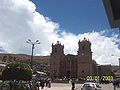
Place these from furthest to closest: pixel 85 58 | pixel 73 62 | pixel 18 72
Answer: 1. pixel 73 62
2. pixel 85 58
3. pixel 18 72

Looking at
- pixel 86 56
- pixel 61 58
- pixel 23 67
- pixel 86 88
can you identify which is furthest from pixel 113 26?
pixel 61 58

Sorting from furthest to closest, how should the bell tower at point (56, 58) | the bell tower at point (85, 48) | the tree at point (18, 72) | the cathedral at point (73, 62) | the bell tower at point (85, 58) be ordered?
1. the bell tower at point (56, 58)
2. the cathedral at point (73, 62)
3. the bell tower at point (85, 58)
4. the bell tower at point (85, 48)
5. the tree at point (18, 72)

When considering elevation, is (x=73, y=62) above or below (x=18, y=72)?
above

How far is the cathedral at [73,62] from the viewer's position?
4695 inches

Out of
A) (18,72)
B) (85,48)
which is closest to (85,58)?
(85,48)

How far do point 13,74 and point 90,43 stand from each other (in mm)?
68311

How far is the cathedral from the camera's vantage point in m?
119

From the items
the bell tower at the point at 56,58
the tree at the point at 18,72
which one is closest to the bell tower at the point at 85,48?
the bell tower at the point at 56,58

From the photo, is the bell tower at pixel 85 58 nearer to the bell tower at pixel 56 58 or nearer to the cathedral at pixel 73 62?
the cathedral at pixel 73 62

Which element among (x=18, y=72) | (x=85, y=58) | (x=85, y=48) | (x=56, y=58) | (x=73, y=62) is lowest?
(x=18, y=72)

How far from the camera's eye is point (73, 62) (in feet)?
428

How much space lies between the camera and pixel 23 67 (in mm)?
54406

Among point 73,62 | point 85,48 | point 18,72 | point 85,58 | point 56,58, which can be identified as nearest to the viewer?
point 18,72

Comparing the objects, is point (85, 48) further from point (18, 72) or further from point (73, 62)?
point (18, 72)
